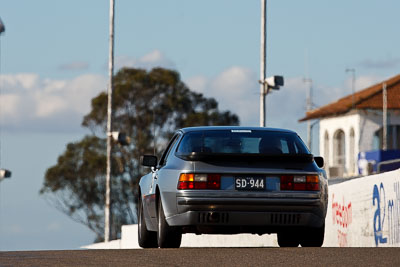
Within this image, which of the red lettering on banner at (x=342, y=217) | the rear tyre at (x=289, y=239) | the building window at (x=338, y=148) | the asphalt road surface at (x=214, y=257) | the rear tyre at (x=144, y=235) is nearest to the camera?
the asphalt road surface at (x=214, y=257)

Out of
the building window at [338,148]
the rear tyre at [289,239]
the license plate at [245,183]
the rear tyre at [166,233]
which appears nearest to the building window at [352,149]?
the building window at [338,148]

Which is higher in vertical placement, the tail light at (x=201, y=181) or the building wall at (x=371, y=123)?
the building wall at (x=371, y=123)

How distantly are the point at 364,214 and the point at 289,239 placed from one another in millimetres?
3711

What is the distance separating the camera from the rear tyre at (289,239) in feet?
48.1

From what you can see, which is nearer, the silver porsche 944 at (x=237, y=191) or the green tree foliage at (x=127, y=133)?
the silver porsche 944 at (x=237, y=191)

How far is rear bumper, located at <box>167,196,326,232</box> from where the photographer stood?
13.0 metres

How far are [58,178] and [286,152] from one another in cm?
4812

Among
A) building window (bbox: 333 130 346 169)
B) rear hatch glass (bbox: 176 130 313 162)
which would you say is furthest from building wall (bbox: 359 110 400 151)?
rear hatch glass (bbox: 176 130 313 162)

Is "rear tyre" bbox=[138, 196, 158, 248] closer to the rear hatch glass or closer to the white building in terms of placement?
the rear hatch glass

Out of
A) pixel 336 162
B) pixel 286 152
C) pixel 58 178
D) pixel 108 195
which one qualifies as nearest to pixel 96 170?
pixel 58 178

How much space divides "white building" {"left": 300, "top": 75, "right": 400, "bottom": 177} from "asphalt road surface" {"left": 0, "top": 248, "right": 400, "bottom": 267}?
162 feet

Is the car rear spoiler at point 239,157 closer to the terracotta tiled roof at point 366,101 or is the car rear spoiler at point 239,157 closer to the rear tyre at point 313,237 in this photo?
the rear tyre at point 313,237

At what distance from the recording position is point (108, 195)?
1960 inches

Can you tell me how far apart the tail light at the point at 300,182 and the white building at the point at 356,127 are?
48556 mm
